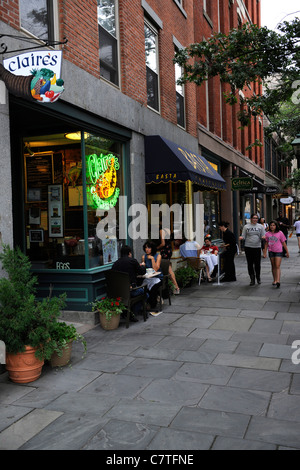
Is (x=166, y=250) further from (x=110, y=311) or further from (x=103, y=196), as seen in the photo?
(x=110, y=311)

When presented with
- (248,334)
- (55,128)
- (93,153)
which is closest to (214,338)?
(248,334)

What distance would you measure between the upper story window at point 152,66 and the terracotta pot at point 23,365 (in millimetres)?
8038

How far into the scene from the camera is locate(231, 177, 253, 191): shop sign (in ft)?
60.2

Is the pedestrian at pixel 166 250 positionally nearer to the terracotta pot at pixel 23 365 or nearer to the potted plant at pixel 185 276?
the potted plant at pixel 185 276

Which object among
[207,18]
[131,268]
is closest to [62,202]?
[131,268]

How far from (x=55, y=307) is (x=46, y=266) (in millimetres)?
3024

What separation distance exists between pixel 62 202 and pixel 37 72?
334cm

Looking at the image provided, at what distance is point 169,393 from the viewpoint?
14.5ft

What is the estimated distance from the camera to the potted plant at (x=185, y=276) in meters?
11.1

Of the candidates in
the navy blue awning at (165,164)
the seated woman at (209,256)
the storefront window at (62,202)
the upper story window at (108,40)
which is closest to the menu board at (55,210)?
the storefront window at (62,202)

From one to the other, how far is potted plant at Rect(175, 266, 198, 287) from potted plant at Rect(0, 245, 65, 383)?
6.35 metres

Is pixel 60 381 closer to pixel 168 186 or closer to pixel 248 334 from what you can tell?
pixel 248 334

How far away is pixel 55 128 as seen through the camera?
7.80 m

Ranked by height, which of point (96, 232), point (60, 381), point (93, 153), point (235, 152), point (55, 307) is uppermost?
point (235, 152)
